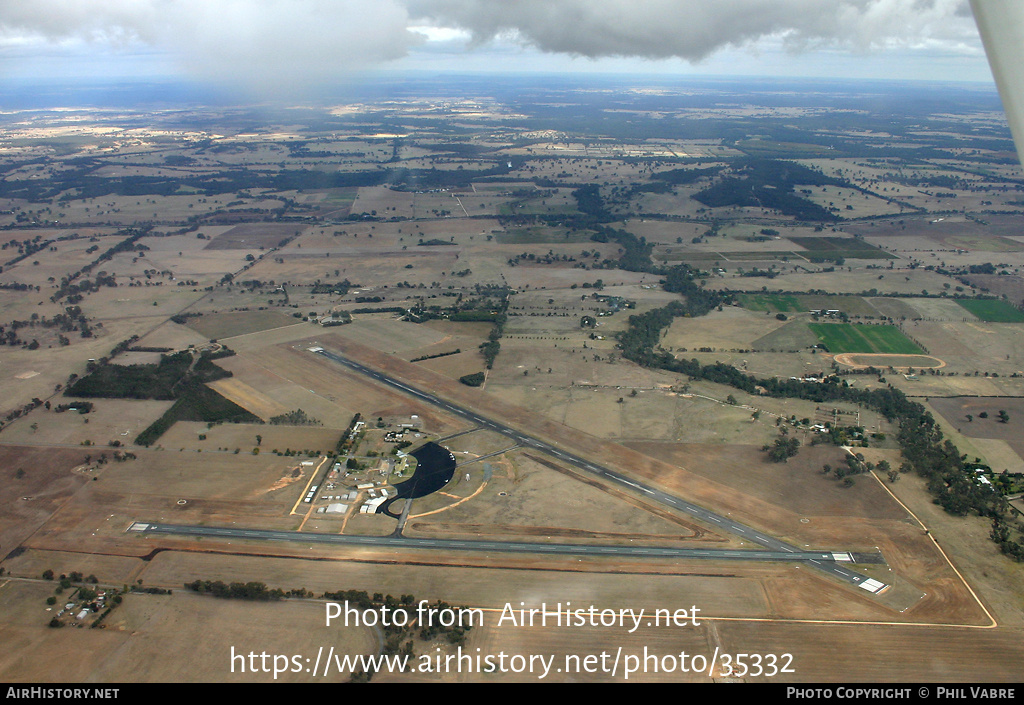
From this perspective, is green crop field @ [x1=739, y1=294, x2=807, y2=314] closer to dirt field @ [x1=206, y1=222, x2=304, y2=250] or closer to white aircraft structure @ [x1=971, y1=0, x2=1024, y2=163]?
dirt field @ [x1=206, y1=222, x2=304, y2=250]

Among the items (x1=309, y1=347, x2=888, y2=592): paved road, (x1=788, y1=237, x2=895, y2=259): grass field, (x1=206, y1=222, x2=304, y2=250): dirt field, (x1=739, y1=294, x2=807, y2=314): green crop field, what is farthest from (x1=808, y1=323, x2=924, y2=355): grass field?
(x1=206, y1=222, x2=304, y2=250): dirt field

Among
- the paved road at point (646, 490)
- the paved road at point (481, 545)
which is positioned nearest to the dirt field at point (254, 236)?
the paved road at point (646, 490)

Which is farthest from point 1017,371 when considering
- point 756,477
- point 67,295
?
point 67,295

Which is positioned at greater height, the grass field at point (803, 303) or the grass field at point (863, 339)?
the grass field at point (803, 303)

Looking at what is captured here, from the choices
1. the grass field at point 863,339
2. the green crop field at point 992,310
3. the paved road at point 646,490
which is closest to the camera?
the paved road at point 646,490

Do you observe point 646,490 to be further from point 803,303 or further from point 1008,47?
point 803,303

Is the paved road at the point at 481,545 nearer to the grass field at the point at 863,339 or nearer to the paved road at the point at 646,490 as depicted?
the paved road at the point at 646,490

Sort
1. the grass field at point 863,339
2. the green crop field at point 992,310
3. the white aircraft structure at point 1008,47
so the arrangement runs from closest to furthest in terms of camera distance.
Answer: the white aircraft structure at point 1008,47 → the grass field at point 863,339 → the green crop field at point 992,310
